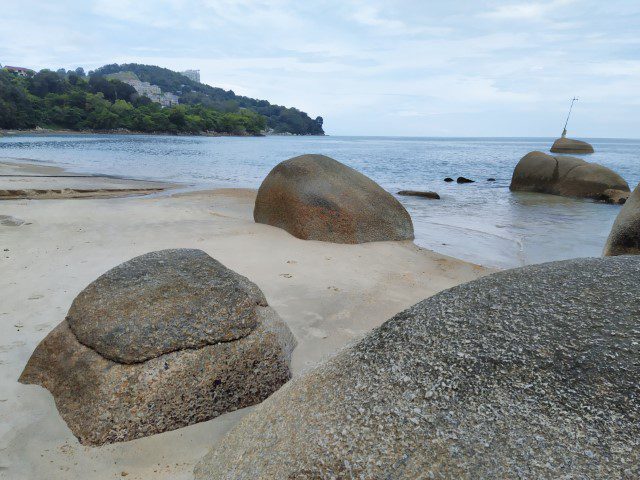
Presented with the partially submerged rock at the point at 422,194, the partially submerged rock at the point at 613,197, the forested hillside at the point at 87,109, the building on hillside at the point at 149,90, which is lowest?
the partially submerged rock at the point at 422,194

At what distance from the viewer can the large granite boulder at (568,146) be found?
58406mm

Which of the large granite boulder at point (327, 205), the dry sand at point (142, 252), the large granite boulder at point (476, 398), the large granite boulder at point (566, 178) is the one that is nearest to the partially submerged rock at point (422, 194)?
the large granite boulder at point (566, 178)

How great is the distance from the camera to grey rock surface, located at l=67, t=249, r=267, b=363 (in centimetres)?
283

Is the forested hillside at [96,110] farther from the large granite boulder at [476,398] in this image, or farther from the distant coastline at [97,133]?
the large granite boulder at [476,398]

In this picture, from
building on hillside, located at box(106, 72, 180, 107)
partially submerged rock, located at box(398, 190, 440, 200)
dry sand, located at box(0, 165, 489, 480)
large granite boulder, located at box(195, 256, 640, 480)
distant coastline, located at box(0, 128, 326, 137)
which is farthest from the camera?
building on hillside, located at box(106, 72, 180, 107)

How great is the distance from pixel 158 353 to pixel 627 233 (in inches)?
256

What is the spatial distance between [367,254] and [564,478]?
573 cm

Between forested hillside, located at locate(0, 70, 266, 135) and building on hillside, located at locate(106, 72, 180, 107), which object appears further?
building on hillside, located at locate(106, 72, 180, 107)

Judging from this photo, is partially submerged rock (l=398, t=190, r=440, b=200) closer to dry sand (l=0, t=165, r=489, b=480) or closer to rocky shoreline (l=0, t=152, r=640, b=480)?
dry sand (l=0, t=165, r=489, b=480)

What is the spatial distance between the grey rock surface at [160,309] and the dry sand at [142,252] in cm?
51

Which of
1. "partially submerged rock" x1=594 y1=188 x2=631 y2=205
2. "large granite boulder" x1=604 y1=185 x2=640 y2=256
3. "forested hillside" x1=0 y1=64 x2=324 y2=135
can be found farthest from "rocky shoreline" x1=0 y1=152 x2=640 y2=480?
"forested hillside" x1=0 y1=64 x2=324 y2=135

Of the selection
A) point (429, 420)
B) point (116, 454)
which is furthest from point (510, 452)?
point (116, 454)

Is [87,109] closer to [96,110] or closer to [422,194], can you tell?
[96,110]

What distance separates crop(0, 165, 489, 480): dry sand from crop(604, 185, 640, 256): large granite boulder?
1930mm
